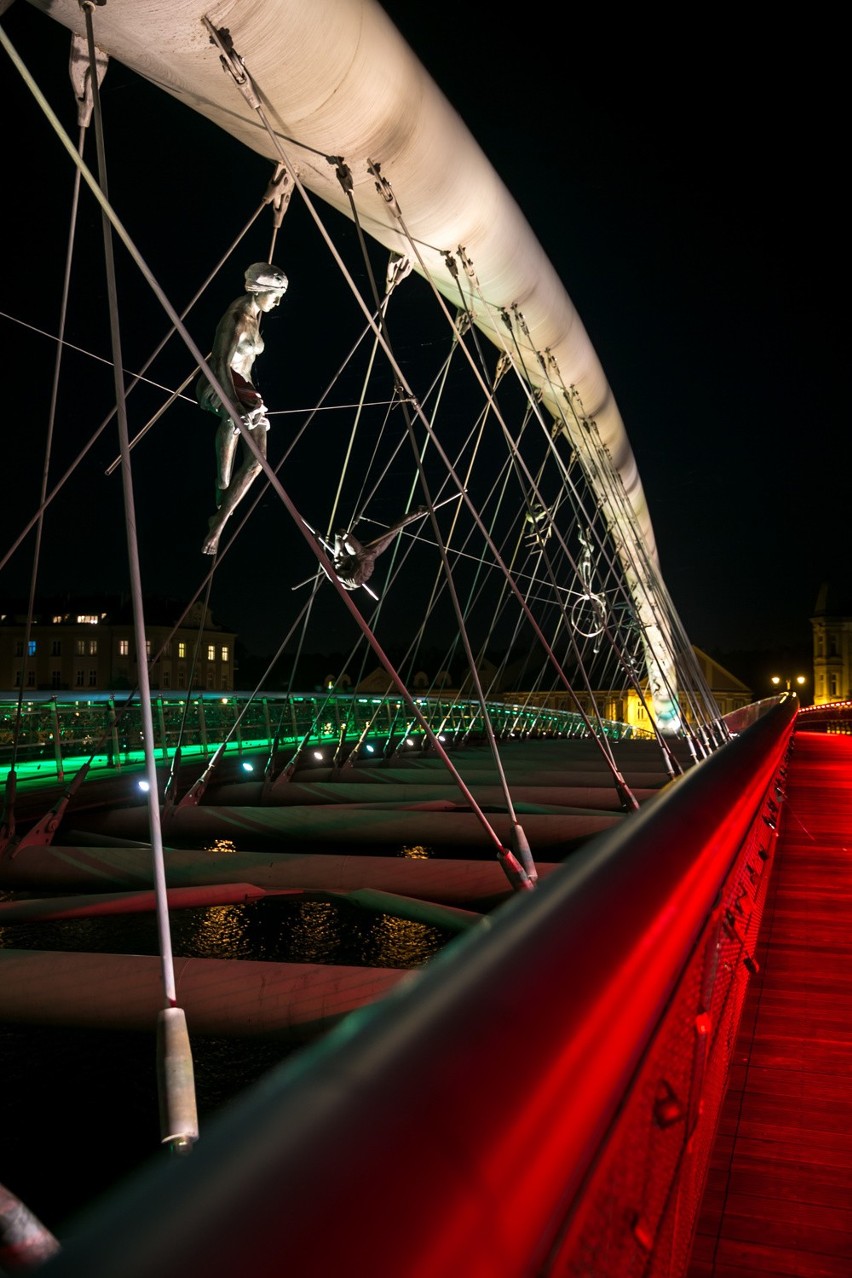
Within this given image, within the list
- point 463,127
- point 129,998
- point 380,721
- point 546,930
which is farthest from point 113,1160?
point 380,721

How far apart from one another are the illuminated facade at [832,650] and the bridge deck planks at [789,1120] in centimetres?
10540

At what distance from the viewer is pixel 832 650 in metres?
105

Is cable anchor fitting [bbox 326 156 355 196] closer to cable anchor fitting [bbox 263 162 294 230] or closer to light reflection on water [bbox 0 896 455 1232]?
cable anchor fitting [bbox 263 162 294 230]

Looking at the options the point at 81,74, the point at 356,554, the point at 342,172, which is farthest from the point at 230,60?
the point at 356,554

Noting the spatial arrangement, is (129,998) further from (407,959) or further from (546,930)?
(546,930)

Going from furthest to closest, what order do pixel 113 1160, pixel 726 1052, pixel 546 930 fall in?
pixel 113 1160 < pixel 726 1052 < pixel 546 930

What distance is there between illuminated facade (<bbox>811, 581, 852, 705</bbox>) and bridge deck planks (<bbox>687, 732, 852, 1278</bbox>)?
10540 centimetres

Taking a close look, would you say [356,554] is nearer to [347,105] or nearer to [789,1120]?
[347,105]

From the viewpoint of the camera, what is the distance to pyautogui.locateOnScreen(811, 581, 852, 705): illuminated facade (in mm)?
103500

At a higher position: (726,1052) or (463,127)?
(463,127)

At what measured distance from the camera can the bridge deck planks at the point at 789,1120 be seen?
185 centimetres

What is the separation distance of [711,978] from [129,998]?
3.08 meters

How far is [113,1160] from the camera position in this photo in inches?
140

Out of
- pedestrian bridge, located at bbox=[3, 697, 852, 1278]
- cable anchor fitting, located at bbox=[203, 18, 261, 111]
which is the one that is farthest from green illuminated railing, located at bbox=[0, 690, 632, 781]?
pedestrian bridge, located at bbox=[3, 697, 852, 1278]
